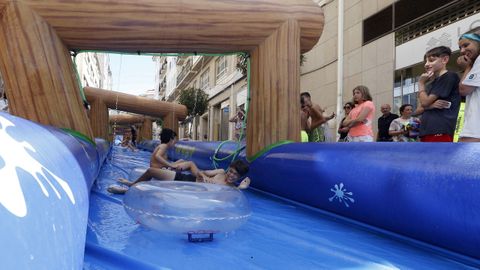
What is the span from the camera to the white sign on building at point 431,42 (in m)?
6.38

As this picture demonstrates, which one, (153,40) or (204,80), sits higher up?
(204,80)

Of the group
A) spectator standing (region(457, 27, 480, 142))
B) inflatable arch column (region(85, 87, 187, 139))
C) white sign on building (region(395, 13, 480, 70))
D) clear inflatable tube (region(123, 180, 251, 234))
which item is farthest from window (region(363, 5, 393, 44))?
clear inflatable tube (region(123, 180, 251, 234))

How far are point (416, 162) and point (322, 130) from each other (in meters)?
3.10

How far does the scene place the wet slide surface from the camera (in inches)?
74.0

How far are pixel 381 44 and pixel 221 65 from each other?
1113cm

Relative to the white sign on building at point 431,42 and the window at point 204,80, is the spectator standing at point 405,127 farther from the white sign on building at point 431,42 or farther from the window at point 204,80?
the window at point 204,80

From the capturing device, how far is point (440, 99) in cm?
277

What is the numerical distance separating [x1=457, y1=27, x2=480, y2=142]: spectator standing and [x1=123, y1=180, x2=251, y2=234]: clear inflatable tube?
140 centimetres

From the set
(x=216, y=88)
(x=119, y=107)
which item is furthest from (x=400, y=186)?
(x=216, y=88)

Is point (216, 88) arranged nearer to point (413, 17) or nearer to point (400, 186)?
point (413, 17)

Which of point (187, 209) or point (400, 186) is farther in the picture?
point (400, 186)

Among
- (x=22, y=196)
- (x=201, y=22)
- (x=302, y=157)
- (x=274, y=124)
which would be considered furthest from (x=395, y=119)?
(x=22, y=196)

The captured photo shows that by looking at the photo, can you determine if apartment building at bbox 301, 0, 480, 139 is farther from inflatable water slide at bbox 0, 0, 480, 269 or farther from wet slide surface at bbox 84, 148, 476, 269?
wet slide surface at bbox 84, 148, 476, 269

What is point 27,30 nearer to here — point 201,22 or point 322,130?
point 201,22
